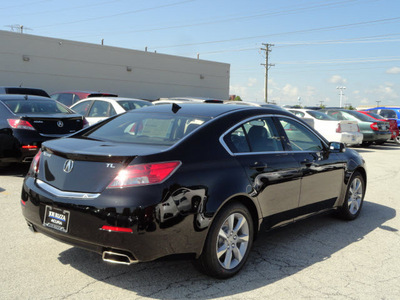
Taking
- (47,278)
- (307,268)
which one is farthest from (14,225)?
(307,268)

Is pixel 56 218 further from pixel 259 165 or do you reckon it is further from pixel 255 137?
pixel 255 137

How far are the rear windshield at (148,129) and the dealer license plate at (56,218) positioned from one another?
2.86 feet

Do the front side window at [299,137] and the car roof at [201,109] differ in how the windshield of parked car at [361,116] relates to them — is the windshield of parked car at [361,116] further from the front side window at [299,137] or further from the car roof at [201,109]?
the car roof at [201,109]

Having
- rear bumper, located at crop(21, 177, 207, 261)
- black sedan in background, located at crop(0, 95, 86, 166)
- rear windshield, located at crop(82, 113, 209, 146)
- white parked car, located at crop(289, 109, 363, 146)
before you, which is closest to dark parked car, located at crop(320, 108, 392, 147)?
white parked car, located at crop(289, 109, 363, 146)

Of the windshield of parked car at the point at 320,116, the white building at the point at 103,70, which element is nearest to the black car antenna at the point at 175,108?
the windshield of parked car at the point at 320,116

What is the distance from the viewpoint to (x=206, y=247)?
147 inches

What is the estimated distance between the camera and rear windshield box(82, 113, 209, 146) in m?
4.07

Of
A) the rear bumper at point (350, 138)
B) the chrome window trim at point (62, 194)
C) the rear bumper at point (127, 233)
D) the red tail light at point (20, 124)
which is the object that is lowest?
the rear bumper at point (127, 233)

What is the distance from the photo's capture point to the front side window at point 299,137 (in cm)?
506

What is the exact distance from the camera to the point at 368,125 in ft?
58.5

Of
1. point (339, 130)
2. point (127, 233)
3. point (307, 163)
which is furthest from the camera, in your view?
point (339, 130)

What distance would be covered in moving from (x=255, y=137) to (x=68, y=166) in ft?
6.20

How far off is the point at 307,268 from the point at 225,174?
131 centimetres

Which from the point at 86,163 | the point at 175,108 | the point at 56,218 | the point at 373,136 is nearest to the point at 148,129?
the point at 175,108
